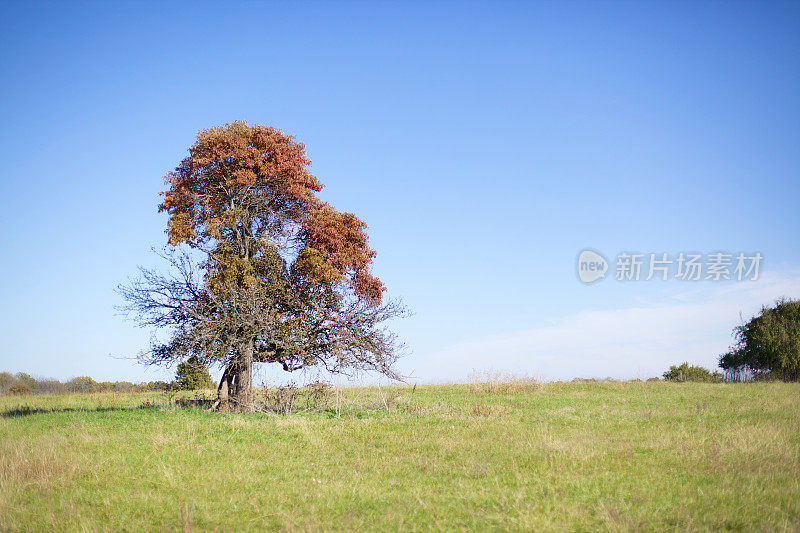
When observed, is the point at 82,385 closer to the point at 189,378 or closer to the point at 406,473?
the point at 189,378

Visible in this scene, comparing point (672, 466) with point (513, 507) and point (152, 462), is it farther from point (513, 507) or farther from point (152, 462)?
point (152, 462)

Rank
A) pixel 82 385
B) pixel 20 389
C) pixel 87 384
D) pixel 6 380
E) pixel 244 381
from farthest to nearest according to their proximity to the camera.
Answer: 1. pixel 6 380
2. pixel 87 384
3. pixel 82 385
4. pixel 20 389
5. pixel 244 381

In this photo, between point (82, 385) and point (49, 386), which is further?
point (82, 385)

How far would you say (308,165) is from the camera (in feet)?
73.9

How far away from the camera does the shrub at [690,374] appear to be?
48219mm

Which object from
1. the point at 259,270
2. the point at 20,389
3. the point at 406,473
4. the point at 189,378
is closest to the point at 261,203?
the point at 259,270

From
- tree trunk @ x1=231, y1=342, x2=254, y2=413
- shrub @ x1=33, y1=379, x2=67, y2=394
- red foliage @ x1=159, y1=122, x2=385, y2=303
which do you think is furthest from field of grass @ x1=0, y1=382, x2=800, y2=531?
shrub @ x1=33, y1=379, x2=67, y2=394

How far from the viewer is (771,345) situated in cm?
4556

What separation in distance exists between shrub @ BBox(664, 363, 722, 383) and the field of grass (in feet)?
107

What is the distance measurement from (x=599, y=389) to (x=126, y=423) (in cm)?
2532

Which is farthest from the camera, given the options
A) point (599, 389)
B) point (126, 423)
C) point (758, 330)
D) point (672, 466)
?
point (758, 330)

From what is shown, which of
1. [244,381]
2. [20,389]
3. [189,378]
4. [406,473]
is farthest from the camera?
[20,389]

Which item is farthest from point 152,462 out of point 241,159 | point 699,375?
point 699,375

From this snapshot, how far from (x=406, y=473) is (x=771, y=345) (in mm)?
46559
